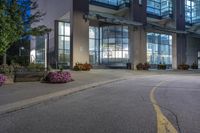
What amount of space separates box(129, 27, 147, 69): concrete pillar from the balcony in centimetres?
388

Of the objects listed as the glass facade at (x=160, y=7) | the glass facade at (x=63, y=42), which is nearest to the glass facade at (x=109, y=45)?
the glass facade at (x=63, y=42)

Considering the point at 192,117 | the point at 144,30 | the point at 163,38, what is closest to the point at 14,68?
the point at 192,117

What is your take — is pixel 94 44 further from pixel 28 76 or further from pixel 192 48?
pixel 28 76

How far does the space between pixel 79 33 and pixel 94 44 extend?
11473mm

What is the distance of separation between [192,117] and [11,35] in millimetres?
12483

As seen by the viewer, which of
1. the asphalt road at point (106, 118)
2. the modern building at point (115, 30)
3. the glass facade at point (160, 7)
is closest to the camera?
the asphalt road at point (106, 118)

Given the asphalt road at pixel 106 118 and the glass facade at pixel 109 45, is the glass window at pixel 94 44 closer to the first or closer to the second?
the glass facade at pixel 109 45

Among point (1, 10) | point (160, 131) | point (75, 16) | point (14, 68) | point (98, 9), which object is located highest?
point (98, 9)

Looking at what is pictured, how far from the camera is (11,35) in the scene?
15688mm

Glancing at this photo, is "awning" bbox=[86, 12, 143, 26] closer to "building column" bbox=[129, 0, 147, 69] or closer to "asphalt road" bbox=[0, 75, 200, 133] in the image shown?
"building column" bbox=[129, 0, 147, 69]

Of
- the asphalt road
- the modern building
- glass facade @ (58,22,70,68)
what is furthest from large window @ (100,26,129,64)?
the asphalt road

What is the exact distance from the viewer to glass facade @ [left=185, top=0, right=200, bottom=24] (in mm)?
48219

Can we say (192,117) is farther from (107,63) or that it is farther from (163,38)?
(163,38)

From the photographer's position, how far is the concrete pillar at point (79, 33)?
98.8 ft
